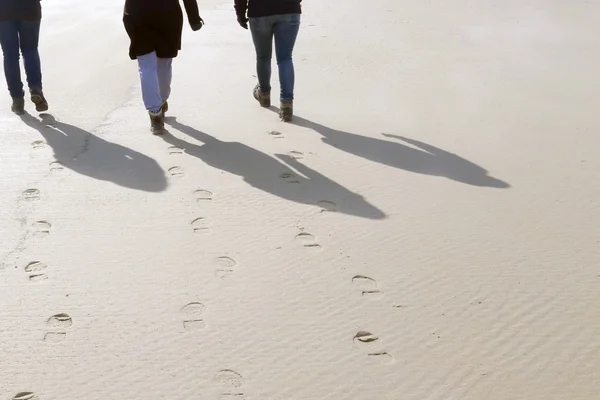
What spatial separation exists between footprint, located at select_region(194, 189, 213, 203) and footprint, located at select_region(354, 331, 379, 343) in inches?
65.0

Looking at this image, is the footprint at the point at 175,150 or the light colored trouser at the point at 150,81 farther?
the light colored trouser at the point at 150,81

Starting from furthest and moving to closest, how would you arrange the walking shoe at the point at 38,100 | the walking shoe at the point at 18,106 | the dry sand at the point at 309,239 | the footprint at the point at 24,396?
1. the walking shoe at the point at 18,106
2. the walking shoe at the point at 38,100
3. the dry sand at the point at 309,239
4. the footprint at the point at 24,396

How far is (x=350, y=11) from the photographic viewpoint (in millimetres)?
10906

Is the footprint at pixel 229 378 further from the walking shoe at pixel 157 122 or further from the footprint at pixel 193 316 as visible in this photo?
the walking shoe at pixel 157 122

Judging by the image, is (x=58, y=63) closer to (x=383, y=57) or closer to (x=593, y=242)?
(x=383, y=57)

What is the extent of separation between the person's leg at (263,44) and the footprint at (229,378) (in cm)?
360

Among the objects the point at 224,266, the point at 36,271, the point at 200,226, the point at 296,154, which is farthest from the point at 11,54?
the point at 224,266

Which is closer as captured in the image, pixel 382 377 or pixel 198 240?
pixel 382 377

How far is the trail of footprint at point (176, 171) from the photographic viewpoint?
509 cm

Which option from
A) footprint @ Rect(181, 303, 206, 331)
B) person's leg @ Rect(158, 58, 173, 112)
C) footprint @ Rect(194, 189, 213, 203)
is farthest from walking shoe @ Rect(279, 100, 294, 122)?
footprint @ Rect(181, 303, 206, 331)

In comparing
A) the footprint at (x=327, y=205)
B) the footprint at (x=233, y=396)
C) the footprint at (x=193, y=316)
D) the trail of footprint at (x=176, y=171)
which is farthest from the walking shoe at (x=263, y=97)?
the footprint at (x=233, y=396)

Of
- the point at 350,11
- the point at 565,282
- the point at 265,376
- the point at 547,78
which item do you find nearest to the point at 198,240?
the point at 265,376

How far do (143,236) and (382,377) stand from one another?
169 cm

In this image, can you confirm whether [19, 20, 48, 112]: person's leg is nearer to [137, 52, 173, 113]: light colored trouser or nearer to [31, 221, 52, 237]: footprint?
[137, 52, 173, 113]: light colored trouser
